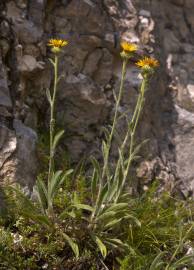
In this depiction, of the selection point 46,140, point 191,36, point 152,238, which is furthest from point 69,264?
point 191,36

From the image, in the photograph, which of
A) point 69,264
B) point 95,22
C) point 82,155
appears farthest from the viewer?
point 95,22

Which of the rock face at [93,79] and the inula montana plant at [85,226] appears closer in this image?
the inula montana plant at [85,226]

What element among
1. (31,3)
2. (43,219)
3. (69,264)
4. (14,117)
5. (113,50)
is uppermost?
(31,3)

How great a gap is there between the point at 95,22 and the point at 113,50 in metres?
0.35

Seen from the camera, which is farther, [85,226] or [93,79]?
[93,79]

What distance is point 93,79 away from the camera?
509cm

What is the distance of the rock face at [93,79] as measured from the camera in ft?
14.4

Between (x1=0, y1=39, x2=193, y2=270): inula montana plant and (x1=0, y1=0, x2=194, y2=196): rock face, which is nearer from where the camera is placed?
(x1=0, y1=39, x2=193, y2=270): inula montana plant

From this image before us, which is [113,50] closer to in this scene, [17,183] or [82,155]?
[82,155]

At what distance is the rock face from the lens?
14.4 ft

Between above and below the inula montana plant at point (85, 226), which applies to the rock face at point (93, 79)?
above

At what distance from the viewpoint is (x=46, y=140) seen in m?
4.50

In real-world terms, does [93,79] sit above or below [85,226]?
above

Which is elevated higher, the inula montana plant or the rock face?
the rock face
